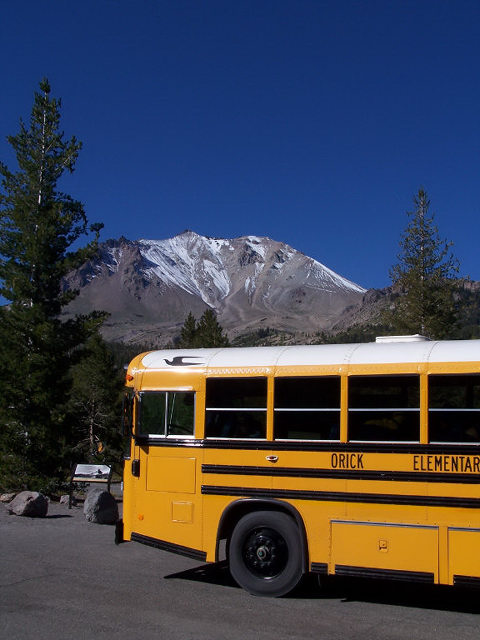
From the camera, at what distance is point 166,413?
9031 millimetres

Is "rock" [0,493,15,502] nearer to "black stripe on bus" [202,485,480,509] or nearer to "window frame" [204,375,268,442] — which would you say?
"black stripe on bus" [202,485,480,509]

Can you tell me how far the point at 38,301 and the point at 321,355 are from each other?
13.5 meters

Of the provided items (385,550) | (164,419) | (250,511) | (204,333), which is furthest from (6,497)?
(204,333)

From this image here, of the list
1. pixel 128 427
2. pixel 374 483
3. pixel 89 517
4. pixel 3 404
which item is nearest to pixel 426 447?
pixel 374 483

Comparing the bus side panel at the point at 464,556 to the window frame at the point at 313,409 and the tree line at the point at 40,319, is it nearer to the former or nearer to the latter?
the window frame at the point at 313,409

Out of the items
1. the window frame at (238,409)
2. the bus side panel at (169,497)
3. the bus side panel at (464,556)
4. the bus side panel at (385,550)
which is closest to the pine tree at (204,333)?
the bus side panel at (169,497)

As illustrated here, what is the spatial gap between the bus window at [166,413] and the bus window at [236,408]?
31 cm

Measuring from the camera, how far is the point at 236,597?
26.4 ft

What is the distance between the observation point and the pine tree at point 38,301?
18641mm

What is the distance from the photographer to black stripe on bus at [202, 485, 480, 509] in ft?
23.5

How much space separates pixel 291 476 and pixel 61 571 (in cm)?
362

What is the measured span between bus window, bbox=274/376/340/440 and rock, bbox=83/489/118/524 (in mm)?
6783

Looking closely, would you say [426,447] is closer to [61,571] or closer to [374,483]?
[374,483]

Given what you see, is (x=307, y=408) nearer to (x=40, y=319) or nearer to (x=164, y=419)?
(x=164, y=419)
